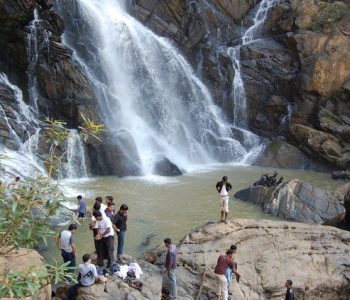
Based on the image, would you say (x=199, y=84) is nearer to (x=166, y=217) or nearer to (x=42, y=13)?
(x=42, y=13)

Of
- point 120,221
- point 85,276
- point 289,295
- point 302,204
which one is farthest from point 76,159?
point 289,295

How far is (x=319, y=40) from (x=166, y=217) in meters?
21.3

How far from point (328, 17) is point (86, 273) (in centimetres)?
3056

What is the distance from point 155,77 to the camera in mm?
32281

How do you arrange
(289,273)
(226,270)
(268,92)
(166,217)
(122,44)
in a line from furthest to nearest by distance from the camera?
(268,92)
(122,44)
(166,217)
(289,273)
(226,270)

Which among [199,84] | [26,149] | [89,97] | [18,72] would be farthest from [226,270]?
[199,84]

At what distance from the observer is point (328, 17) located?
110 ft

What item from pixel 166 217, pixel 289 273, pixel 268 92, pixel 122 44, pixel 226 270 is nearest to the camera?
pixel 226 270

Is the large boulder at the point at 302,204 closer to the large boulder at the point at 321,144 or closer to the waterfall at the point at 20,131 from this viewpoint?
the large boulder at the point at 321,144

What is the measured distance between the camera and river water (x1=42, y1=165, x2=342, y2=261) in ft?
50.3

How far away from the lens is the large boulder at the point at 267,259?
36.1 feet

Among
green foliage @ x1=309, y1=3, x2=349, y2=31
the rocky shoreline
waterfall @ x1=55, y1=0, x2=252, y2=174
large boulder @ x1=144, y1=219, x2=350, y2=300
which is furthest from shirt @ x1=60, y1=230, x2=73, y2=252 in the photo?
green foliage @ x1=309, y1=3, x2=349, y2=31

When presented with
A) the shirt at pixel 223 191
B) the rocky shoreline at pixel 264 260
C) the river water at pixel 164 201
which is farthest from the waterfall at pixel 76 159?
the rocky shoreline at pixel 264 260

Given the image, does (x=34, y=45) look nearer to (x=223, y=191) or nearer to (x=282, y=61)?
(x=223, y=191)
